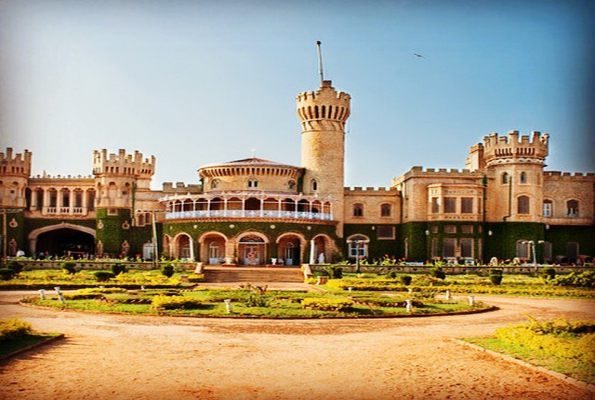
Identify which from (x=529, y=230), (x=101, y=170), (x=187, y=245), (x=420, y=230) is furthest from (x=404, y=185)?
(x=101, y=170)

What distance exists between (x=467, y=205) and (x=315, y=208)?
1264 centimetres

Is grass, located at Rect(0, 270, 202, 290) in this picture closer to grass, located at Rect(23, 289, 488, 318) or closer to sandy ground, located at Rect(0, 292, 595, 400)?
grass, located at Rect(23, 289, 488, 318)

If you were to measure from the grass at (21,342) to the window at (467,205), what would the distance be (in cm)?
4424

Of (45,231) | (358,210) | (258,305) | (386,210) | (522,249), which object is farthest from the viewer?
(45,231)

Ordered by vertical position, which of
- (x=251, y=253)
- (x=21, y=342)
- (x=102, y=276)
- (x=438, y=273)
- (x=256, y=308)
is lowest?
(x=21, y=342)

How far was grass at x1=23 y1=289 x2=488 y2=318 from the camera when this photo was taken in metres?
24.0

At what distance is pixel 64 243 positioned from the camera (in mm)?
66750

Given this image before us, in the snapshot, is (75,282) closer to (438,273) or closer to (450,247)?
(438,273)

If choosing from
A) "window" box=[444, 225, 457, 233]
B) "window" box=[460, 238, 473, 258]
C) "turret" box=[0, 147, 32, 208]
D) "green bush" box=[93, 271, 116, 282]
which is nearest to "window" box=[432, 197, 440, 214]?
"window" box=[444, 225, 457, 233]

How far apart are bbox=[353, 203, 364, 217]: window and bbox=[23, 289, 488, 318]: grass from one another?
98.9 feet

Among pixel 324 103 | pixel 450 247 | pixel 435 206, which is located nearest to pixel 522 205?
pixel 450 247

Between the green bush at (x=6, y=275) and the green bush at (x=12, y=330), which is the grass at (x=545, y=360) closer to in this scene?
the green bush at (x=12, y=330)

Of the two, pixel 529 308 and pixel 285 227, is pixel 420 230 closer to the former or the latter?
pixel 285 227

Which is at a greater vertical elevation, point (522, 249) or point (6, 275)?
→ point (522, 249)
